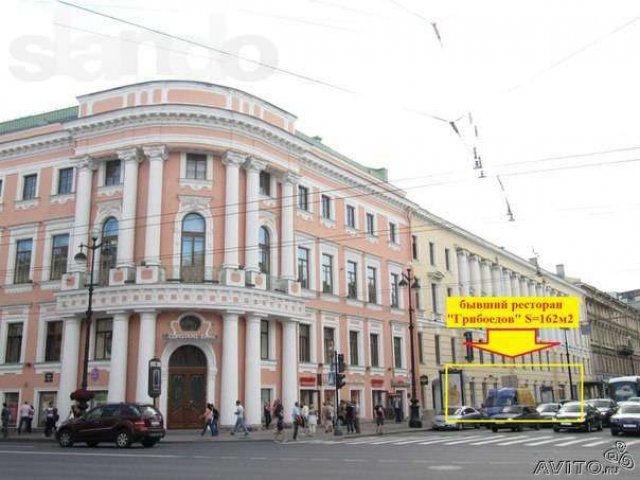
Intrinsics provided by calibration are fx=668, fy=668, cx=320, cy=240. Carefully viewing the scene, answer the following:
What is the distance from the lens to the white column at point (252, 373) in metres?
32.2

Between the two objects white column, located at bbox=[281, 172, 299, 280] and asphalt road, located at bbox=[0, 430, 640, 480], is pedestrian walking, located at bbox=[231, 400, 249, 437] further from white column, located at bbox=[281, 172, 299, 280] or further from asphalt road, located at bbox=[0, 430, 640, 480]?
white column, located at bbox=[281, 172, 299, 280]

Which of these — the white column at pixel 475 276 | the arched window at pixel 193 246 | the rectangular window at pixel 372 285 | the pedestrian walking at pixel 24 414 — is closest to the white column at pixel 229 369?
the arched window at pixel 193 246

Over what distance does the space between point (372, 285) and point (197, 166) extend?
16.0 m

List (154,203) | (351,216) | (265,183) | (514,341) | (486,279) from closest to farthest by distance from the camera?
(514,341), (154,203), (265,183), (351,216), (486,279)

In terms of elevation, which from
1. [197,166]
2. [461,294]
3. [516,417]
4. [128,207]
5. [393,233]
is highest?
[197,166]

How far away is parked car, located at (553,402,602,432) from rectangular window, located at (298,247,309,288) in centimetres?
1546

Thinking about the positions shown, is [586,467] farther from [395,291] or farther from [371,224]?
[395,291]

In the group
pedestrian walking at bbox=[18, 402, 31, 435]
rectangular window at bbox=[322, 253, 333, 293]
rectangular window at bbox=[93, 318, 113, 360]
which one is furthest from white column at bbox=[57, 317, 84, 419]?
rectangular window at bbox=[322, 253, 333, 293]

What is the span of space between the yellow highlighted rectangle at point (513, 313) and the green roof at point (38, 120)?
29523 mm

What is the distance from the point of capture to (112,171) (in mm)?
35250

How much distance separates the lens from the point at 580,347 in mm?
82875

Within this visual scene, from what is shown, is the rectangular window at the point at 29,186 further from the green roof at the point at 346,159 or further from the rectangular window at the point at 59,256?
the green roof at the point at 346,159

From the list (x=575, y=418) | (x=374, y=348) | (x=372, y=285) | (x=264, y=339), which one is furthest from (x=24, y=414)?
(x=575, y=418)

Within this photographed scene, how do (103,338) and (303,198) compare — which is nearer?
(103,338)
